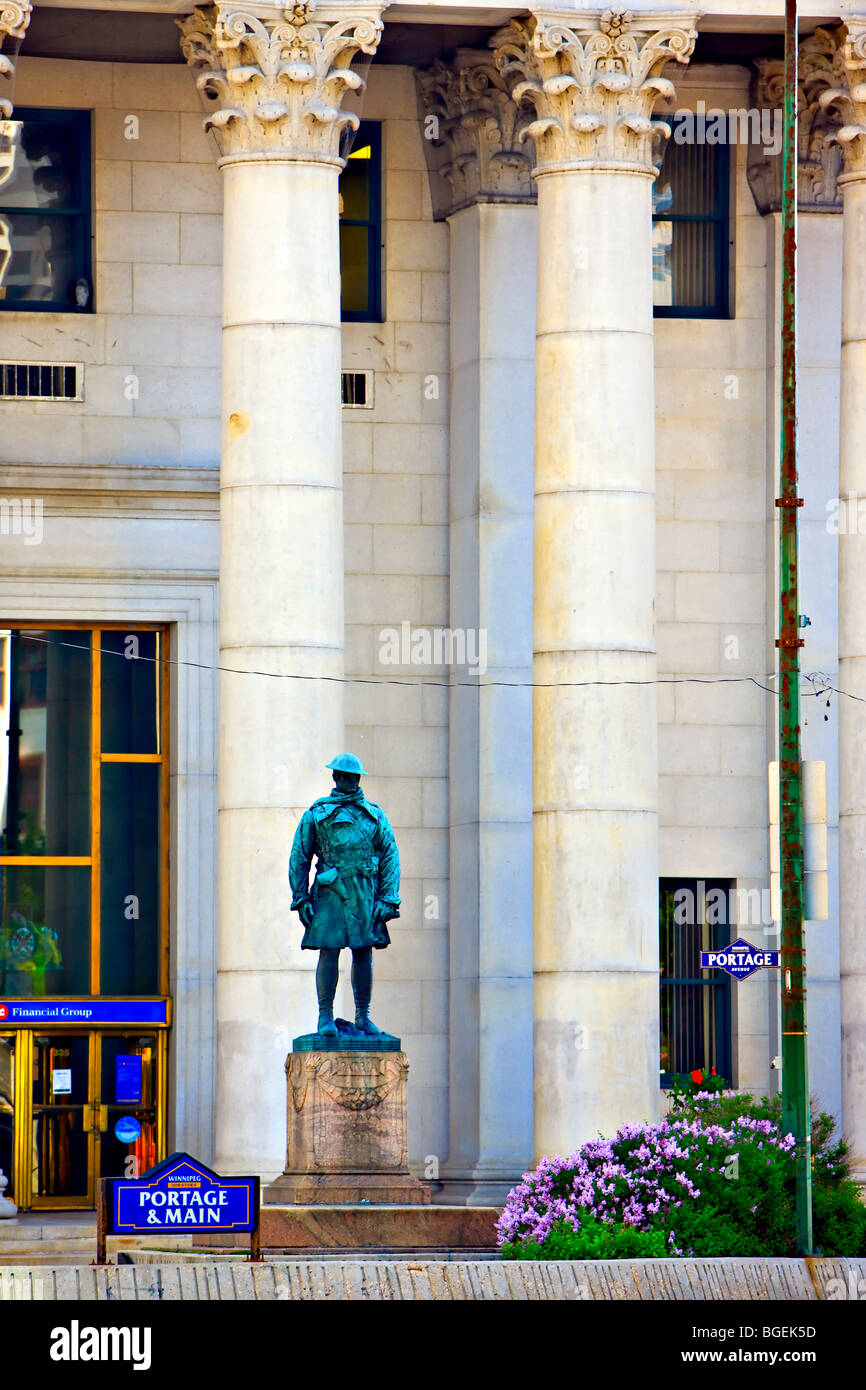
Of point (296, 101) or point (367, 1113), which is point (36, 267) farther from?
point (367, 1113)

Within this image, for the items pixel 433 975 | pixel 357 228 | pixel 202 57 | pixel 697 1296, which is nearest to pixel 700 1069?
pixel 433 975

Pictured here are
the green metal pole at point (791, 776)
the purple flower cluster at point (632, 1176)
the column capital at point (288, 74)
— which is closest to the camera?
the green metal pole at point (791, 776)

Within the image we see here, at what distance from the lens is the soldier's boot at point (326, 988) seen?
2517 centimetres

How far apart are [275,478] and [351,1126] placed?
26.0 ft

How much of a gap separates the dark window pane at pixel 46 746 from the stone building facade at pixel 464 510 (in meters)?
0.45

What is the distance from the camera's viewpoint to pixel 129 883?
33719mm

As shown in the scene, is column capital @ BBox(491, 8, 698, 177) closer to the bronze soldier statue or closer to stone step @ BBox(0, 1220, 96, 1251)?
the bronze soldier statue

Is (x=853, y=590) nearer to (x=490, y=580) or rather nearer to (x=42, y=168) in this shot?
(x=490, y=580)

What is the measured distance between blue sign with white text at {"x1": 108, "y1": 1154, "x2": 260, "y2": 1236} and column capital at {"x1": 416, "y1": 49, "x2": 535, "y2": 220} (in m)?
17.0

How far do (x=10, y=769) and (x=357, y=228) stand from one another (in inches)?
319
